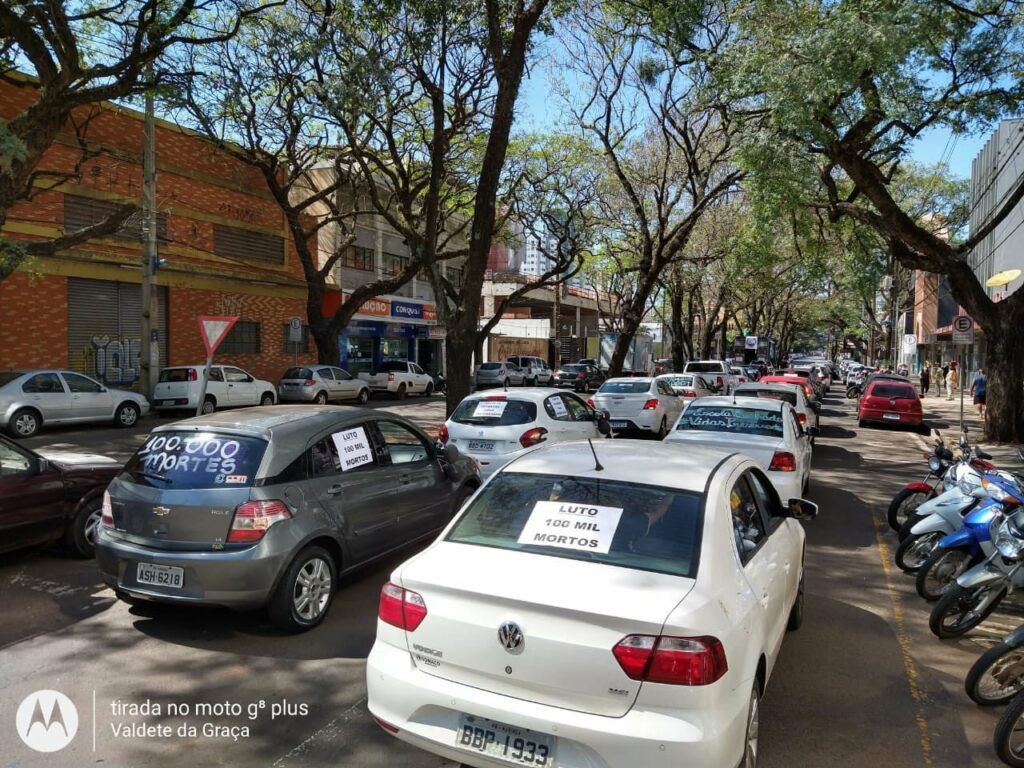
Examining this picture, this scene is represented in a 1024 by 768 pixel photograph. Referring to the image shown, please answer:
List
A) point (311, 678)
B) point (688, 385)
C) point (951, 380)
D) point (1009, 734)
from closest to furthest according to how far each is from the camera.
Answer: point (1009, 734), point (311, 678), point (688, 385), point (951, 380)

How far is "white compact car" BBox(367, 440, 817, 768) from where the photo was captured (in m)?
2.57

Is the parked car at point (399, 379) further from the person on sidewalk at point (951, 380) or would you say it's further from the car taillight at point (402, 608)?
the car taillight at point (402, 608)

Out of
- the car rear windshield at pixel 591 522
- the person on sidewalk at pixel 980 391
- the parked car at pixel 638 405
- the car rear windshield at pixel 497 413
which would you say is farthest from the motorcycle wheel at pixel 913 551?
the person on sidewalk at pixel 980 391

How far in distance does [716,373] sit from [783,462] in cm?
1949

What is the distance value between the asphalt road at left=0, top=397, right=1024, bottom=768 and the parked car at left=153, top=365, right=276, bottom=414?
12887mm

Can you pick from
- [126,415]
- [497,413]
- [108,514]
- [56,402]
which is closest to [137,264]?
[126,415]

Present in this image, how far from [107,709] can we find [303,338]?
26.8 metres

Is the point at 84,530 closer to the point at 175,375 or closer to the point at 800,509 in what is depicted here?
the point at 800,509

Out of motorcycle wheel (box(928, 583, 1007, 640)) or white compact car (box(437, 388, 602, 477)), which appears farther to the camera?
white compact car (box(437, 388, 602, 477))

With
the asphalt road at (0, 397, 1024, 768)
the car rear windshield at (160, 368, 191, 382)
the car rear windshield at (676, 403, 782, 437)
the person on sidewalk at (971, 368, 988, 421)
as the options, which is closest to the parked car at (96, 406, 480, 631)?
the asphalt road at (0, 397, 1024, 768)

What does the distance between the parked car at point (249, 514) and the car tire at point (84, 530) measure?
5.60 feet

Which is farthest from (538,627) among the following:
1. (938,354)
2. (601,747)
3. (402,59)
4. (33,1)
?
(938,354)

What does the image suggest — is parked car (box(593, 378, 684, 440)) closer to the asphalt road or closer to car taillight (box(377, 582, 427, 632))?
the asphalt road

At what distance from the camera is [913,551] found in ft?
21.3
